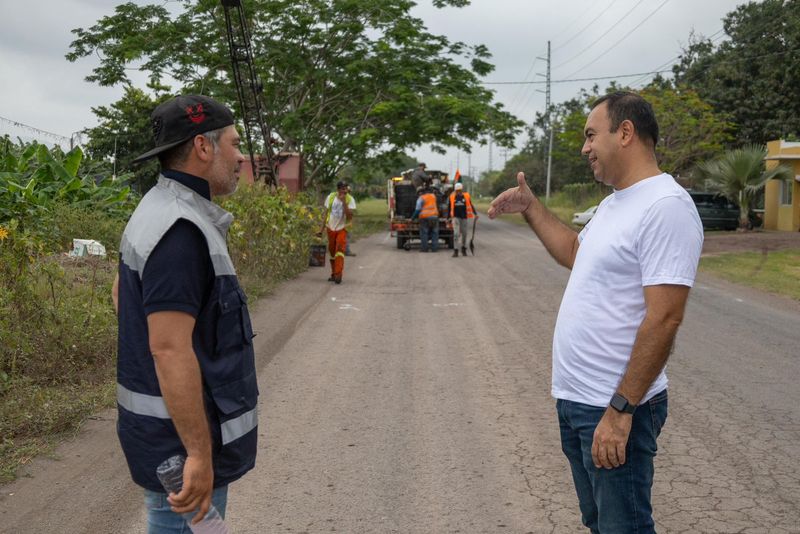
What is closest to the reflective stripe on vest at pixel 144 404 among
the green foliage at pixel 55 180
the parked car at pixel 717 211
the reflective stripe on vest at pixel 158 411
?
the reflective stripe on vest at pixel 158 411

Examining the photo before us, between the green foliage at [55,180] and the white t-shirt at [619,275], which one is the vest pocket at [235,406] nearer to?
the white t-shirt at [619,275]

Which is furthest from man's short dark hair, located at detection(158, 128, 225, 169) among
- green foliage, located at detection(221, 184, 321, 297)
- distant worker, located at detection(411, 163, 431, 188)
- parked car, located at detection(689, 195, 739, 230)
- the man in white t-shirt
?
parked car, located at detection(689, 195, 739, 230)

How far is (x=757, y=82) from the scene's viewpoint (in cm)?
4219

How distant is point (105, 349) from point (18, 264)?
3.49 feet

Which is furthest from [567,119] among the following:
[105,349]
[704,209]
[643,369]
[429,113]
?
[643,369]

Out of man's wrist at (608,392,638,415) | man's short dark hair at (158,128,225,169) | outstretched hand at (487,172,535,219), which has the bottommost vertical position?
man's wrist at (608,392,638,415)

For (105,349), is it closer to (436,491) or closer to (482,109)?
(436,491)

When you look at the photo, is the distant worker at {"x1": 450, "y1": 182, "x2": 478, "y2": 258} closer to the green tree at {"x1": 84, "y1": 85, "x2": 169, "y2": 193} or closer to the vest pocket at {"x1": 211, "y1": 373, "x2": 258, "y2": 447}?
the green tree at {"x1": 84, "y1": 85, "x2": 169, "y2": 193}

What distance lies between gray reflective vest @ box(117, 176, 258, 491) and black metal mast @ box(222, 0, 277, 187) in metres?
19.6

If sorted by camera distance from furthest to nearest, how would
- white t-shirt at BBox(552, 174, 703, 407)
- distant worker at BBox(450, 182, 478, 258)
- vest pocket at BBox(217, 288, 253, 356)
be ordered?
1. distant worker at BBox(450, 182, 478, 258)
2. white t-shirt at BBox(552, 174, 703, 407)
3. vest pocket at BBox(217, 288, 253, 356)

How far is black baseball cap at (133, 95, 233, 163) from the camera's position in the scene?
2463mm

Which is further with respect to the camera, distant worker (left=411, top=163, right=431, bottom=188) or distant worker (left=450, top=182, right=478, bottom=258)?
distant worker (left=411, top=163, right=431, bottom=188)

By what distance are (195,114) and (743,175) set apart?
110 ft

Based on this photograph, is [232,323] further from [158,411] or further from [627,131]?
[627,131]
